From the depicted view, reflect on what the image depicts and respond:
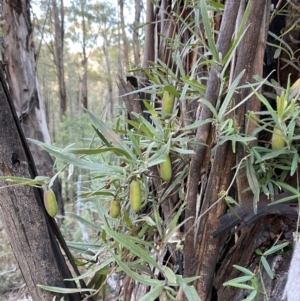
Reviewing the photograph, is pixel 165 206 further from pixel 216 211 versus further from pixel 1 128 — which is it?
pixel 1 128

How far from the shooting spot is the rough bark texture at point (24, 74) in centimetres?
160

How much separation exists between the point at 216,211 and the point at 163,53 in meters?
0.28

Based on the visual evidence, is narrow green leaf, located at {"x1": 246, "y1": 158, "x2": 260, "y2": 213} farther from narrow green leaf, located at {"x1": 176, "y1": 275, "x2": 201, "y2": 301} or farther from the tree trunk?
the tree trunk

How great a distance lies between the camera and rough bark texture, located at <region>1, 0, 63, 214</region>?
1600 millimetres

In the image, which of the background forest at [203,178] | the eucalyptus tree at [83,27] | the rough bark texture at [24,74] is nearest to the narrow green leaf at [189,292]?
the background forest at [203,178]

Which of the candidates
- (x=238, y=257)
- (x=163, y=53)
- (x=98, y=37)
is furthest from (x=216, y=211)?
(x=98, y=37)

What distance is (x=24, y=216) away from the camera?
0.34m

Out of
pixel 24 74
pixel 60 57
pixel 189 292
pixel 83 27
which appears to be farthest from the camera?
pixel 83 27

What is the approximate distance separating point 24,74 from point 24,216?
1562 mm

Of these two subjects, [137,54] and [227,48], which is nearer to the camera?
[227,48]

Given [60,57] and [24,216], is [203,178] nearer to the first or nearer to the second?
[24,216]

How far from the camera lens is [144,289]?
426mm

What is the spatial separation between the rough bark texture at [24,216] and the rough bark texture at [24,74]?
1.34 m

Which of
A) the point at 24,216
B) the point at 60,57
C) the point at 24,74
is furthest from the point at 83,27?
the point at 24,216
